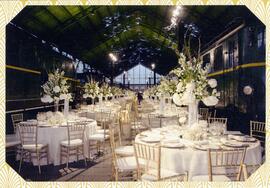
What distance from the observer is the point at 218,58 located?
9.27m

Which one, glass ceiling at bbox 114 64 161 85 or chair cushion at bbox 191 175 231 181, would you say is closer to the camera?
chair cushion at bbox 191 175 231 181

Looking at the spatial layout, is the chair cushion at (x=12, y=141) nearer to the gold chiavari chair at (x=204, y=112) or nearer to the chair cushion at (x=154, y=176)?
the chair cushion at (x=154, y=176)

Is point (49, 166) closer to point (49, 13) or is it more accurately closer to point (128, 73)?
point (49, 13)

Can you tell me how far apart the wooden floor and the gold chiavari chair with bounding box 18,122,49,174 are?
0.58ft

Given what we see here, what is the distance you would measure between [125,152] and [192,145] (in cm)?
128

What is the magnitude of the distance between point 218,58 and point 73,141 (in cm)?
595

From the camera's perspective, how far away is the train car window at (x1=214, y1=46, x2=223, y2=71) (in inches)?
350

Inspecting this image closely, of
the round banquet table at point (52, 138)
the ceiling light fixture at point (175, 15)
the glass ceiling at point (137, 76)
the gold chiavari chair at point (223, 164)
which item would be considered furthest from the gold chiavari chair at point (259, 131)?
the glass ceiling at point (137, 76)

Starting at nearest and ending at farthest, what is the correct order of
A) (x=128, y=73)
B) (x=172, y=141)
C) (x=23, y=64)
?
(x=172, y=141), (x=23, y=64), (x=128, y=73)

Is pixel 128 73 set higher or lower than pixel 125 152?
Answer: higher

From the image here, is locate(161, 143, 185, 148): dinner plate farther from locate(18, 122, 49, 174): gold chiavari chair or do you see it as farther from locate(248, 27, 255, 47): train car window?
locate(248, 27, 255, 47): train car window

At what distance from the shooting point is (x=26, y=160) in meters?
5.55

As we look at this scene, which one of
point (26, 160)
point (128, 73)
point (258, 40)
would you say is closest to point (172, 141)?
point (26, 160)

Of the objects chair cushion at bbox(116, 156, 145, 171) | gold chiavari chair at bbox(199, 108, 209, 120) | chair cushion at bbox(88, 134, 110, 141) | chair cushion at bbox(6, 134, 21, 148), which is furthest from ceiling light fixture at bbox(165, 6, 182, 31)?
chair cushion at bbox(6, 134, 21, 148)
